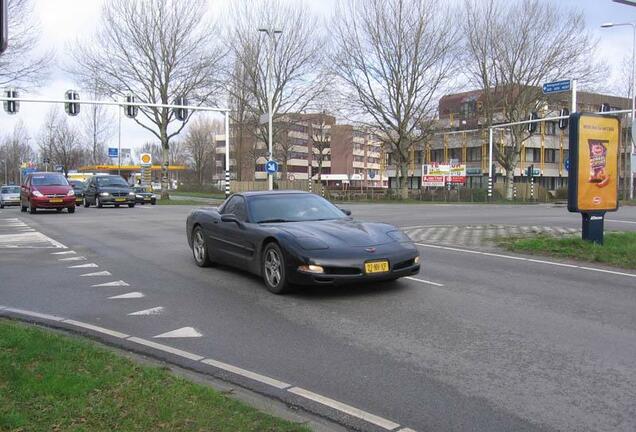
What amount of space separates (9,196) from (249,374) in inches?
1499

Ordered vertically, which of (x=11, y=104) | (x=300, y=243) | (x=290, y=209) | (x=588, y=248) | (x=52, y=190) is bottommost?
(x=588, y=248)

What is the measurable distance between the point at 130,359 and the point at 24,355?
2.65 ft

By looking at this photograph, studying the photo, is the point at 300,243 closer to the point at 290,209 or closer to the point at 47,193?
the point at 290,209

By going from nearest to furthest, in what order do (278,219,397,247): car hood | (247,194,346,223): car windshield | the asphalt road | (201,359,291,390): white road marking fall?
the asphalt road
(201,359,291,390): white road marking
(278,219,397,247): car hood
(247,194,346,223): car windshield

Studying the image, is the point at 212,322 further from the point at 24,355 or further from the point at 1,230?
the point at 1,230

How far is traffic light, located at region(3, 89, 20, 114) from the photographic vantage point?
2651 centimetres

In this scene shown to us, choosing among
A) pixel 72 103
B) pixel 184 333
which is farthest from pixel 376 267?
pixel 72 103

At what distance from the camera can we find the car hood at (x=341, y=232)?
7.24 m

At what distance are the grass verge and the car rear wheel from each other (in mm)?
6327

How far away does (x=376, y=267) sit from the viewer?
7.11m

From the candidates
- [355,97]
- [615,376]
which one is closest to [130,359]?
[615,376]

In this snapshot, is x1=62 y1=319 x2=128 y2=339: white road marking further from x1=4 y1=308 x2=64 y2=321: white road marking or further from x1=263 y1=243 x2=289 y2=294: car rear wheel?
x1=263 y1=243 x2=289 y2=294: car rear wheel

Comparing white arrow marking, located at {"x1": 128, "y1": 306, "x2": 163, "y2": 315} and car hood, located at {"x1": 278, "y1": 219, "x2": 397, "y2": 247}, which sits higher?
car hood, located at {"x1": 278, "y1": 219, "x2": 397, "y2": 247}

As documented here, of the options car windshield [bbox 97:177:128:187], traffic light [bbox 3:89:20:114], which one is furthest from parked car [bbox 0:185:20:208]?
traffic light [bbox 3:89:20:114]
